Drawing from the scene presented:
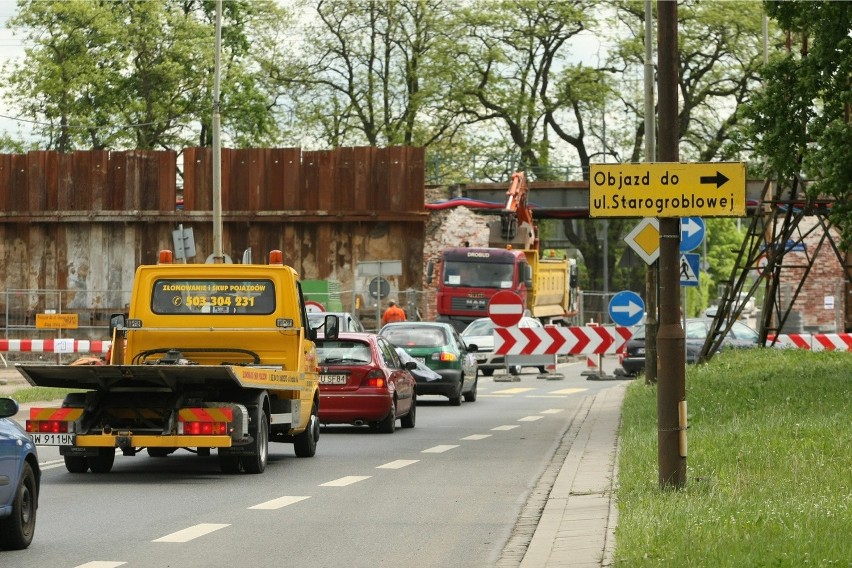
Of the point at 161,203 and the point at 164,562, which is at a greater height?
the point at 161,203

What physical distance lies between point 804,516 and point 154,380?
23.7ft

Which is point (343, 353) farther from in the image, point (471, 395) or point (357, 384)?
point (471, 395)

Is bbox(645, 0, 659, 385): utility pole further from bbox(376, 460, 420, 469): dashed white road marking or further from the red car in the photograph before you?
bbox(376, 460, 420, 469): dashed white road marking

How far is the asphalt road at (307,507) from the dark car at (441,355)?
8.50 meters

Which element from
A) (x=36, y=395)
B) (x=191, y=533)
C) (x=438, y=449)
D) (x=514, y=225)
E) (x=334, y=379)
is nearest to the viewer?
(x=191, y=533)

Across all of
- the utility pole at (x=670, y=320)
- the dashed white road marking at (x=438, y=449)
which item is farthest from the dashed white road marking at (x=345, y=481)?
the utility pole at (x=670, y=320)

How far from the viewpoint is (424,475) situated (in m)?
15.6

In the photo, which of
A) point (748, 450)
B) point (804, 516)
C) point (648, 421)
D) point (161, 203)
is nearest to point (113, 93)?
point (161, 203)

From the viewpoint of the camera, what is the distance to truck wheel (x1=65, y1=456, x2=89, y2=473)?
1585 cm

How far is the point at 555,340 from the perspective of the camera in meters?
38.7

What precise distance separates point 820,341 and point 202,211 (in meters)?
20.5

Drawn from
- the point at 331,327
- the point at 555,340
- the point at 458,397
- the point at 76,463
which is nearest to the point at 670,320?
the point at 76,463

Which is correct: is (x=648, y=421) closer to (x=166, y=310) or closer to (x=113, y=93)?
(x=166, y=310)

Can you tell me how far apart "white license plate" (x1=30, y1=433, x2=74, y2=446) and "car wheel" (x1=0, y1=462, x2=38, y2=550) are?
15.7ft
